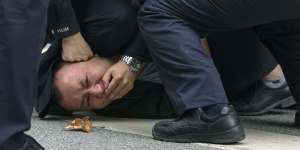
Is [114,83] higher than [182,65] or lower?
lower

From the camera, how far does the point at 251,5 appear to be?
6.35 ft

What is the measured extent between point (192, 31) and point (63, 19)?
1.76 feet

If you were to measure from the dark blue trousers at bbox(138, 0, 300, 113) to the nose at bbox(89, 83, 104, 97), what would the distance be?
38 centimetres

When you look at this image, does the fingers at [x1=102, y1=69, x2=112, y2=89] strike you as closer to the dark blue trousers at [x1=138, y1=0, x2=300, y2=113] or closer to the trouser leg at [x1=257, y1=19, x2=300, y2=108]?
the dark blue trousers at [x1=138, y1=0, x2=300, y2=113]

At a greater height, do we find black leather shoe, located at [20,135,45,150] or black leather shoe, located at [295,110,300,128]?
black leather shoe, located at [20,135,45,150]

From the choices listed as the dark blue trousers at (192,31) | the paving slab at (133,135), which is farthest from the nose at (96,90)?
the dark blue trousers at (192,31)

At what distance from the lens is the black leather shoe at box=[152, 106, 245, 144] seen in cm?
192

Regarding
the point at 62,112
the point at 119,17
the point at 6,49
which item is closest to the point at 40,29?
the point at 6,49

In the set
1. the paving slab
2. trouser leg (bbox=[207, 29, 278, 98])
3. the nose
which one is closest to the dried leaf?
the paving slab

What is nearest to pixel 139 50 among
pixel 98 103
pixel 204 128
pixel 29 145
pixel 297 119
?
pixel 98 103

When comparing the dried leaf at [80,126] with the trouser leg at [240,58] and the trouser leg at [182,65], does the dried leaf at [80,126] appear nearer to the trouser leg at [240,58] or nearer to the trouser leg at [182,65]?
the trouser leg at [182,65]

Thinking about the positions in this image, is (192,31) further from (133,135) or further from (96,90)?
(96,90)

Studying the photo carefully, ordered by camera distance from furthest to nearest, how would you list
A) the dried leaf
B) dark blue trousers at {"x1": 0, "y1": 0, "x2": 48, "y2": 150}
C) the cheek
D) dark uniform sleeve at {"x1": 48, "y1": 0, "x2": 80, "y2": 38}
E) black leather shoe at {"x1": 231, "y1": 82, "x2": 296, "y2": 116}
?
1. black leather shoe at {"x1": 231, "y1": 82, "x2": 296, "y2": 116}
2. the cheek
3. dark uniform sleeve at {"x1": 48, "y1": 0, "x2": 80, "y2": 38}
4. the dried leaf
5. dark blue trousers at {"x1": 0, "y1": 0, "x2": 48, "y2": 150}

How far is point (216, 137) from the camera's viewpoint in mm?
1941
